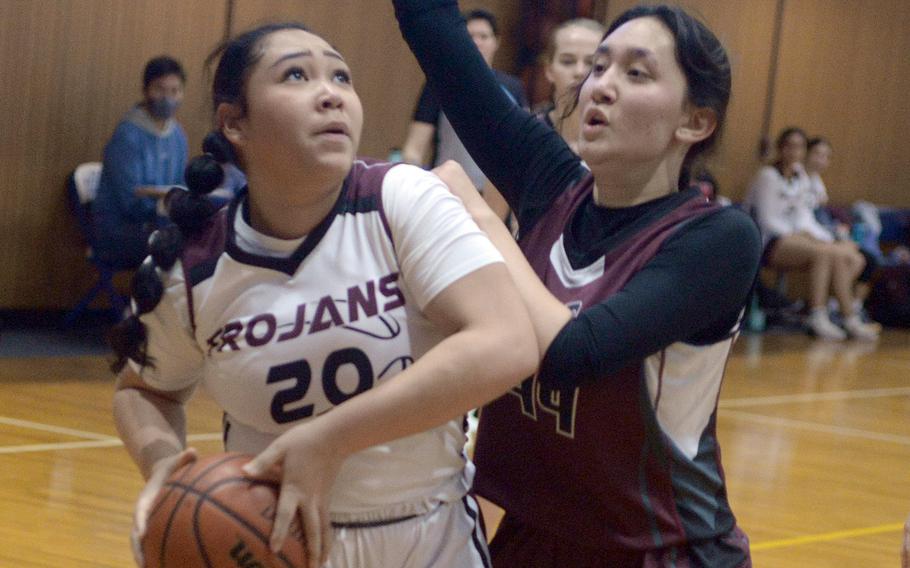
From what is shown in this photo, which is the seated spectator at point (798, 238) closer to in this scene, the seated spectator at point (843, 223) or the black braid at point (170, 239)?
the seated spectator at point (843, 223)

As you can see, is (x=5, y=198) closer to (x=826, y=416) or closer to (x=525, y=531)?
(x=826, y=416)

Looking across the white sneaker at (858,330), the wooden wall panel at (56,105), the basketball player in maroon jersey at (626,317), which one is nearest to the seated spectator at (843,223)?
the white sneaker at (858,330)

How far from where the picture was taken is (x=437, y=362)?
66.0 inches

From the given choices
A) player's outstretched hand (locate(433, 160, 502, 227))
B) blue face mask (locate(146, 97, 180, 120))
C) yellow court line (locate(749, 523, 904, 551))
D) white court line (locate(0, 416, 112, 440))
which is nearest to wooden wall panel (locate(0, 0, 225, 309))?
blue face mask (locate(146, 97, 180, 120))

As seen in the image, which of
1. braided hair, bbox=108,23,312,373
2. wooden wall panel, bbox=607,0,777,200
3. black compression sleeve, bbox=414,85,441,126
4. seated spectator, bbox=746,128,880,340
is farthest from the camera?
wooden wall panel, bbox=607,0,777,200

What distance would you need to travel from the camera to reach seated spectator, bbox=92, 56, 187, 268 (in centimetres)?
722

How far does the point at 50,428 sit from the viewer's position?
194 inches

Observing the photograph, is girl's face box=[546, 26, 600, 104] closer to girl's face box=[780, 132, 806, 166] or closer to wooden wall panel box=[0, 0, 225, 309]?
wooden wall panel box=[0, 0, 225, 309]

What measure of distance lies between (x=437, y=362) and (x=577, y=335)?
24cm

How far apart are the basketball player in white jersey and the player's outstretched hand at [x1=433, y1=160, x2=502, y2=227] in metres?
0.06

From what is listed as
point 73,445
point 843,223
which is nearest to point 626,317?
point 73,445

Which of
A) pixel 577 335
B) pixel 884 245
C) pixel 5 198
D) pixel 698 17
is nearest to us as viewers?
pixel 577 335

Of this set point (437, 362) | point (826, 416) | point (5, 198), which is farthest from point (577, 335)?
point (5, 198)

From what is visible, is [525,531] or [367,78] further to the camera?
[367,78]
